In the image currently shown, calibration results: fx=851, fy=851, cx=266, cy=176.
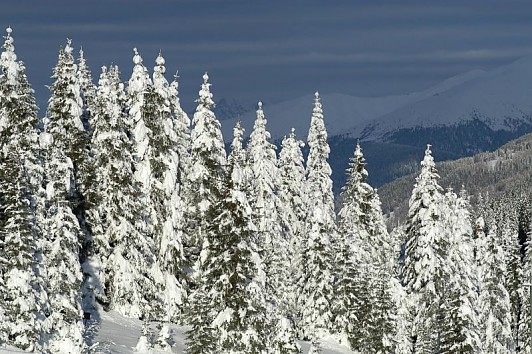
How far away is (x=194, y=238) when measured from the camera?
176 ft

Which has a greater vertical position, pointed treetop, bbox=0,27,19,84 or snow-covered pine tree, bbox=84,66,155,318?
pointed treetop, bbox=0,27,19,84

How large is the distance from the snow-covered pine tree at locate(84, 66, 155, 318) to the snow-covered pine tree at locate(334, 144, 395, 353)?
51.0 ft

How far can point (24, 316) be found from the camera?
111ft

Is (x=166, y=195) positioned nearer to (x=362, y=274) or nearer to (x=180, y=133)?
(x=180, y=133)

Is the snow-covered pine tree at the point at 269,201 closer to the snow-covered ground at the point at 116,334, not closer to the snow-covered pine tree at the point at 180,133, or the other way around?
the snow-covered pine tree at the point at 180,133

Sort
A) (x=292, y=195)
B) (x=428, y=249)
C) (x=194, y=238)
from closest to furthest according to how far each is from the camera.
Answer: (x=194, y=238)
(x=428, y=249)
(x=292, y=195)

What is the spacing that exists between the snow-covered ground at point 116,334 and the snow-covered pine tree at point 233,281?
3880 millimetres

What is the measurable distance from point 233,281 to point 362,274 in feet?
78.4

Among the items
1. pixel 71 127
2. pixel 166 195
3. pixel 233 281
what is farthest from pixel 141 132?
pixel 233 281

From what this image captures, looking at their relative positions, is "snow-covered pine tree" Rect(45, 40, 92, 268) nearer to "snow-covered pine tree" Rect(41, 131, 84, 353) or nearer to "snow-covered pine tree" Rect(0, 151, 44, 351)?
"snow-covered pine tree" Rect(41, 131, 84, 353)

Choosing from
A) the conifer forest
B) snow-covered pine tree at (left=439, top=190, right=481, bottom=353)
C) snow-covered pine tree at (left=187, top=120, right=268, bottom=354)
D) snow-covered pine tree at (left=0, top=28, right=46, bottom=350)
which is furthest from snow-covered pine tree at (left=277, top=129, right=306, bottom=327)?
snow-covered pine tree at (left=0, top=28, right=46, bottom=350)

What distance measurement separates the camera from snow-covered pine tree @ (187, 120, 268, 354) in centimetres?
3875

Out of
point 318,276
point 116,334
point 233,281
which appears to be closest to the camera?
point 233,281

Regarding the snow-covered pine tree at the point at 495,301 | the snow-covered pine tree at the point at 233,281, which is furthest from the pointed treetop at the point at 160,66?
the snow-covered pine tree at the point at 495,301
